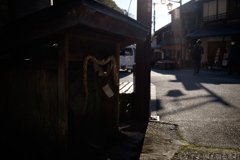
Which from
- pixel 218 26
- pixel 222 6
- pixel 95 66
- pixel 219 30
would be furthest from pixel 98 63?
pixel 222 6

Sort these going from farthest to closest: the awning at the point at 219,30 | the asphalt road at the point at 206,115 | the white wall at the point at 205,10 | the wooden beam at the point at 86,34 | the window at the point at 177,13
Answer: the window at the point at 177,13, the white wall at the point at 205,10, the awning at the point at 219,30, the asphalt road at the point at 206,115, the wooden beam at the point at 86,34

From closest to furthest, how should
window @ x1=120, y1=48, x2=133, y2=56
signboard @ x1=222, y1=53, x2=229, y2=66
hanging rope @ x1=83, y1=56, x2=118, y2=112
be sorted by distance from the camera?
hanging rope @ x1=83, y1=56, x2=118, y2=112, window @ x1=120, y1=48, x2=133, y2=56, signboard @ x1=222, y1=53, x2=229, y2=66

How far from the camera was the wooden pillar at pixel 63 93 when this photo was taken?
7.13 ft

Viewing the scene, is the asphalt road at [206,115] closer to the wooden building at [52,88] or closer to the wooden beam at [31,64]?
the wooden building at [52,88]

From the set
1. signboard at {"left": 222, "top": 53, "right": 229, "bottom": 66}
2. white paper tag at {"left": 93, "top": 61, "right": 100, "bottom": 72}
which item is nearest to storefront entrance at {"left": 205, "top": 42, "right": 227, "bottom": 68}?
signboard at {"left": 222, "top": 53, "right": 229, "bottom": 66}

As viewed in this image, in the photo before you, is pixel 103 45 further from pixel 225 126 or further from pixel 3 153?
pixel 225 126

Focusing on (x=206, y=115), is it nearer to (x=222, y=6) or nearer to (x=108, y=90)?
(x=108, y=90)

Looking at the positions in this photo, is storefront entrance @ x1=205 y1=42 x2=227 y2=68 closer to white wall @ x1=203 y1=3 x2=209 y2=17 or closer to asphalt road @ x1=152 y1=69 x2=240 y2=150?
white wall @ x1=203 y1=3 x2=209 y2=17

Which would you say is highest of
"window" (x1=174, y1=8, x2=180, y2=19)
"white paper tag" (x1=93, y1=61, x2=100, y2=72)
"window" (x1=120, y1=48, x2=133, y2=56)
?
"window" (x1=174, y1=8, x2=180, y2=19)

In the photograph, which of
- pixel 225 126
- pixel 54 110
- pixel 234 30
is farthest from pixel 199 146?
pixel 234 30

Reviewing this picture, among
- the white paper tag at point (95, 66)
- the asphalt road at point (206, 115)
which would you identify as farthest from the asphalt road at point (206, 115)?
the white paper tag at point (95, 66)

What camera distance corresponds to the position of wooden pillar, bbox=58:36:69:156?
2172 mm

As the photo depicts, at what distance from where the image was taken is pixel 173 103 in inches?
243

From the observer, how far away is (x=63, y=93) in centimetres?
218
